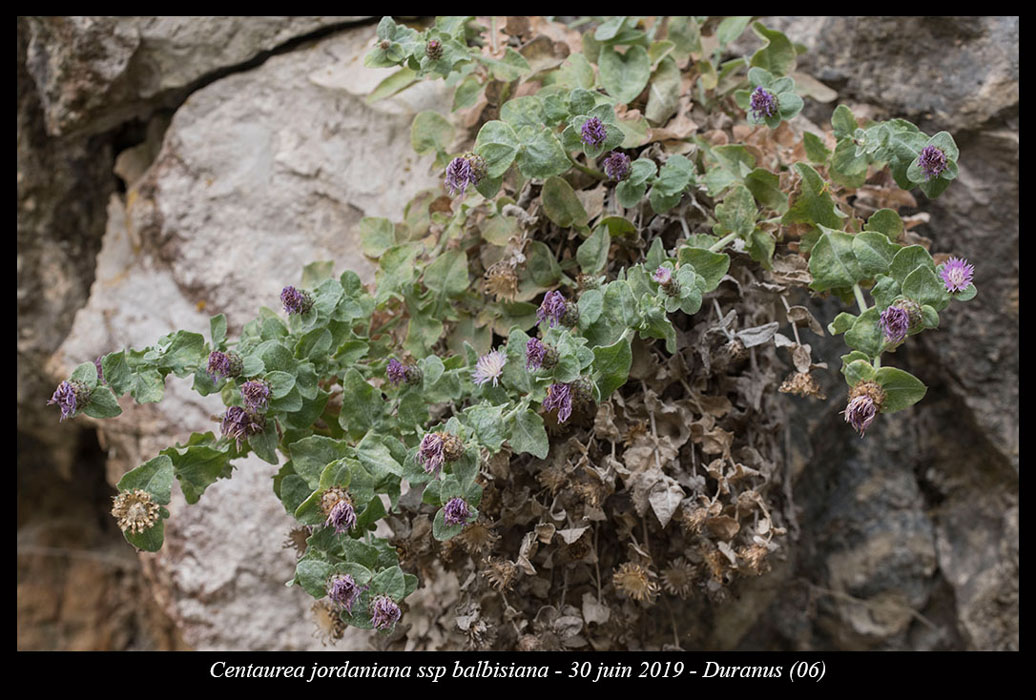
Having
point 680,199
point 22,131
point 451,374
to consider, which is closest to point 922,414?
point 680,199

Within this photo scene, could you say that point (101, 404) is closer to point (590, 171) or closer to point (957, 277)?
point (590, 171)

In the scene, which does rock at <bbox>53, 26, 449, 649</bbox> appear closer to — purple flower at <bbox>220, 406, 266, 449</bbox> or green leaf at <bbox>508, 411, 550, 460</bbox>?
purple flower at <bbox>220, 406, 266, 449</bbox>

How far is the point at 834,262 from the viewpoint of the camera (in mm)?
1123

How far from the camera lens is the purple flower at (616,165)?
120 cm

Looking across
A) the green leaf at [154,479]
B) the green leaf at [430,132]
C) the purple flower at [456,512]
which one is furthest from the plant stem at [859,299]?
the green leaf at [154,479]

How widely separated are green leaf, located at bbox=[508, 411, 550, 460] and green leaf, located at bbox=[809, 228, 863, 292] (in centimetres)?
39

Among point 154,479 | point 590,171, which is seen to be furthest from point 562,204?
point 154,479

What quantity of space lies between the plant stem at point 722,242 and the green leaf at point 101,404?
0.75 m

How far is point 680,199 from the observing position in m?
1.27

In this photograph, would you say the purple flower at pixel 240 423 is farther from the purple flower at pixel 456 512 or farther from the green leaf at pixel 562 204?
the green leaf at pixel 562 204

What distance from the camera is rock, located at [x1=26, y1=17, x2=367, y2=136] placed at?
163cm

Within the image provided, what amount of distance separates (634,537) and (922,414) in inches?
31.6
